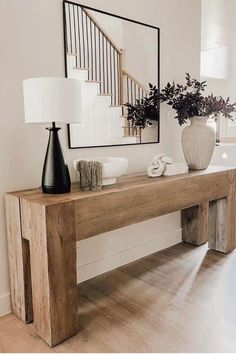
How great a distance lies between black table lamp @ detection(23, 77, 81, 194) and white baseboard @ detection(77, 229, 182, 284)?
85 cm

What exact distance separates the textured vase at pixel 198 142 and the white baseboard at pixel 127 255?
74cm

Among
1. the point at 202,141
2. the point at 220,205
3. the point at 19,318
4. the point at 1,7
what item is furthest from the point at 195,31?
the point at 19,318

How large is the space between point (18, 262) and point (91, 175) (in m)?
0.66

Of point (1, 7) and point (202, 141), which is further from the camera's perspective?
point (202, 141)

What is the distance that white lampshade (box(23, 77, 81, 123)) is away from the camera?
1546mm

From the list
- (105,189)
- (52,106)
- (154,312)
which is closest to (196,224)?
(154,312)

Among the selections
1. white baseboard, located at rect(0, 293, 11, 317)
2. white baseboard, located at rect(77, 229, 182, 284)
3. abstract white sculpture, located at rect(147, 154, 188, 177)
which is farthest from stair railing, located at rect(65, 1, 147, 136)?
white baseboard, located at rect(0, 293, 11, 317)

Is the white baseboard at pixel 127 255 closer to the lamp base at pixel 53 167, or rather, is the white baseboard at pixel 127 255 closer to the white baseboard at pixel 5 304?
the white baseboard at pixel 5 304

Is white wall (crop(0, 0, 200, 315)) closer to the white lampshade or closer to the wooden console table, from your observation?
the wooden console table

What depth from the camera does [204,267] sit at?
7.98 ft

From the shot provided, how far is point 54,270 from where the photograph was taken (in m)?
1.53

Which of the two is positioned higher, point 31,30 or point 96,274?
point 31,30

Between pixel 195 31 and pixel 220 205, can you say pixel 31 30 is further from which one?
pixel 220 205

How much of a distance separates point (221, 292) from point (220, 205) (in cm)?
90
